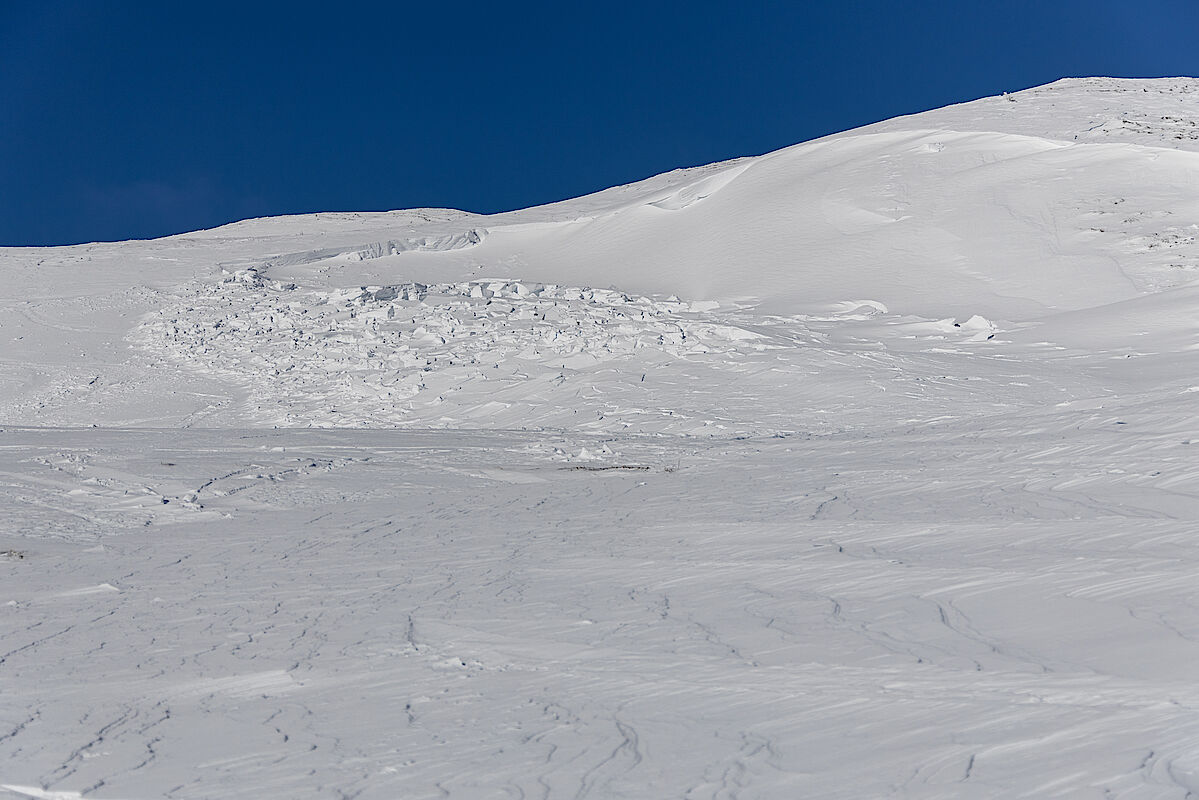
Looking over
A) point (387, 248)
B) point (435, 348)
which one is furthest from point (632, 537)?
point (387, 248)

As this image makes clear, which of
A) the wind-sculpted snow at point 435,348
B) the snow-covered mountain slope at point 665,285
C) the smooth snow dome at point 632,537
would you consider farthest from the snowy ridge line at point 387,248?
the smooth snow dome at point 632,537

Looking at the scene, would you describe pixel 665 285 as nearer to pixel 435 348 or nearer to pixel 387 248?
pixel 435 348

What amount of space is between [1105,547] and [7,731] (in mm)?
3869

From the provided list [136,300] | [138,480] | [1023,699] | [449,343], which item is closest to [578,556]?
[1023,699]

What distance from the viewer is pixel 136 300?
16.7 m

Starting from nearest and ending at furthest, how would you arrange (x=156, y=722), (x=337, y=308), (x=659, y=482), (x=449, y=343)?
(x=156, y=722) < (x=659, y=482) < (x=449, y=343) < (x=337, y=308)

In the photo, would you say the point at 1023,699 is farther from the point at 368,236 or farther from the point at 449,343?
the point at 368,236

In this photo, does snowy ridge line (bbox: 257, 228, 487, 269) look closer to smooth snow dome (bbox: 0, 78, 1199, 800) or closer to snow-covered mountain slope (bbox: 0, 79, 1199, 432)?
snow-covered mountain slope (bbox: 0, 79, 1199, 432)

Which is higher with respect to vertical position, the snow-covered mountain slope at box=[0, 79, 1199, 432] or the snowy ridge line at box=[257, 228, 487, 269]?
the snowy ridge line at box=[257, 228, 487, 269]

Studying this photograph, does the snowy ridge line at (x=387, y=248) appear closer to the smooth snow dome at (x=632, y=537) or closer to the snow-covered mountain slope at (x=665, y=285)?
the snow-covered mountain slope at (x=665, y=285)

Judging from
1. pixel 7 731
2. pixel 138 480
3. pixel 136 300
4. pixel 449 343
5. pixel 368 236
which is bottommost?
pixel 7 731

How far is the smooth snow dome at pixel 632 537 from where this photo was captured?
8.79 feet

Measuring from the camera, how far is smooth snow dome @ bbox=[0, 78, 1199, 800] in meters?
2.68

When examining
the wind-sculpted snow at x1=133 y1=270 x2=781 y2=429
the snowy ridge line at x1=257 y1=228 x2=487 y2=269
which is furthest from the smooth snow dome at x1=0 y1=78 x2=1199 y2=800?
the snowy ridge line at x1=257 y1=228 x2=487 y2=269
